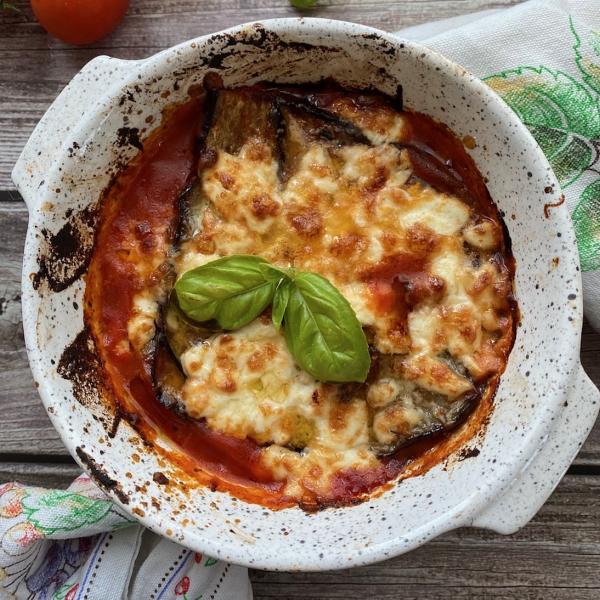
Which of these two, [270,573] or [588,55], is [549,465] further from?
[588,55]

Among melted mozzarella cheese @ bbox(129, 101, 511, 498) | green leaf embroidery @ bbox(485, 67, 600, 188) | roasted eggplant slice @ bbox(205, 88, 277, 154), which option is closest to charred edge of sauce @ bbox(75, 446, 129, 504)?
melted mozzarella cheese @ bbox(129, 101, 511, 498)

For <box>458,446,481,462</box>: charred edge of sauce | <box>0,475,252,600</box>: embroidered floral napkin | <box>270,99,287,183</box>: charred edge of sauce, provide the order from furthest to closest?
<box>0,475,252,600</box>: embroidered floral napkin
<box>270,99,287,183</box>: charred edge of sauce
<box>458,446,481,462</box>: charred edge of sauce

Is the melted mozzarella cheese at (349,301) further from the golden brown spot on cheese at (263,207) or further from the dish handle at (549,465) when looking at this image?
the dish handle at (549,465)

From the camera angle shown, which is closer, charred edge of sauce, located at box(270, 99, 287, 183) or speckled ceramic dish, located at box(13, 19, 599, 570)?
speckled ceramic dish, located at box(13, 19, 599, 570)

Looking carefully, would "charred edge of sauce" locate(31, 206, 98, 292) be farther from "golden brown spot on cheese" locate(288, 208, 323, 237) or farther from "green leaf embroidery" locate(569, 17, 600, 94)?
"green leaf embroidery" locate(569, 17, 600, 94)

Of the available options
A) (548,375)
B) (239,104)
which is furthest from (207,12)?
(548,375)

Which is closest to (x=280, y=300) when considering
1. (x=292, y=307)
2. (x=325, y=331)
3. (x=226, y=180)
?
(x=292, y=307)
